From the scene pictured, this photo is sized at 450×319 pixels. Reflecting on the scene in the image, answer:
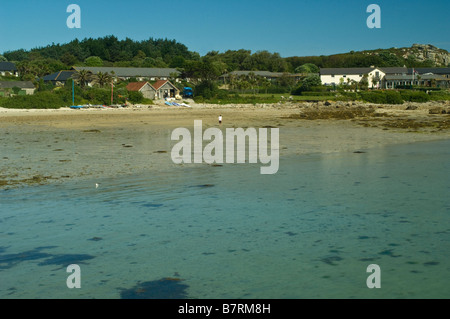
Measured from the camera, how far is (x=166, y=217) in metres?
11.0

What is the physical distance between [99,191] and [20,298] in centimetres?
687

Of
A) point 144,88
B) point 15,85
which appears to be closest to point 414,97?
point 144,88

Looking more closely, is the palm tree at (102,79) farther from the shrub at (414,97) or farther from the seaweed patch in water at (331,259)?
the seaweed patch in water at (331,259)

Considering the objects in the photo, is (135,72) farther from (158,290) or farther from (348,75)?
(158,290)

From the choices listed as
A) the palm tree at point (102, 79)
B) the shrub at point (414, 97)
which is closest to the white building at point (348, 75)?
the shrub at point (414, 97)

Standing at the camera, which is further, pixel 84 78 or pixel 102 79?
pixel 84 78

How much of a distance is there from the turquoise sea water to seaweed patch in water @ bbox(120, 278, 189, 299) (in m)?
0.03

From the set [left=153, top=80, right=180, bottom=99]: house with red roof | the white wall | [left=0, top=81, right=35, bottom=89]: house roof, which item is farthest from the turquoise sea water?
the white wall

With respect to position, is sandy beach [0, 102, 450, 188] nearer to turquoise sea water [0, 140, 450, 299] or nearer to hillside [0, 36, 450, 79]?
turquoise sea water [0, 140, 450, 299]

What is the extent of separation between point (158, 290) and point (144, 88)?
70727 mm

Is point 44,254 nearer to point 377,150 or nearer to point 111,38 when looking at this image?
point 377,150

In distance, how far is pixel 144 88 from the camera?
75750 millimetres

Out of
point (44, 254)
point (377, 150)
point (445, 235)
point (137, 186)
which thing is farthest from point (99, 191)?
point (377, 150)
